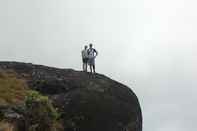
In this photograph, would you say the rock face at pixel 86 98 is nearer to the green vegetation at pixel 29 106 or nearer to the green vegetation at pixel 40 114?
the green vegetation at pixel 29 106

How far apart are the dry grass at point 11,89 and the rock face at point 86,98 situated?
0.79 meters

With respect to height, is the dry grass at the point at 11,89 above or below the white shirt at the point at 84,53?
below

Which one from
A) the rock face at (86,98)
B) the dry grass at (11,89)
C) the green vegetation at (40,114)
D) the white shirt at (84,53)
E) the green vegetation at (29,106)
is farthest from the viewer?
the white shirt at (84,53)

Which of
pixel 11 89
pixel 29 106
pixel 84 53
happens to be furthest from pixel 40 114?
pixel 84 53

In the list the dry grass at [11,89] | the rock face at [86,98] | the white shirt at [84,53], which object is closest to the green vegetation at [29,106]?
the dry grass at [11,89]

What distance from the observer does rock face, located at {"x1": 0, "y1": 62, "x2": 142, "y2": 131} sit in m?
30.6

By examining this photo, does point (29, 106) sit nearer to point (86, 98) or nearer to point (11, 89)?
point (11, 89)

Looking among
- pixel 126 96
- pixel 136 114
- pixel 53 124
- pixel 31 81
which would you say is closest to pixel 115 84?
pixel 126 96

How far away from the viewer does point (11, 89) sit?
30984 millimetres

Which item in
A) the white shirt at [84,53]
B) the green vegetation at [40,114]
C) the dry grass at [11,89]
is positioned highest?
the white shirt at [84,53]

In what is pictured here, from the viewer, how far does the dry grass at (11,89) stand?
28178 mm

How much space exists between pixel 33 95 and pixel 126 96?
32.3 ft

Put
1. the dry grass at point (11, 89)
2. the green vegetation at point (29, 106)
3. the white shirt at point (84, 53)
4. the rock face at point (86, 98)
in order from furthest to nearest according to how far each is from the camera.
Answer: the white shirt at point (84, 53) < the rock face at point (86, 98) < the dry grass at point (11, 89) < the green vegetation at point (29, 106)

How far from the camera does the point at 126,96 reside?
119ft
